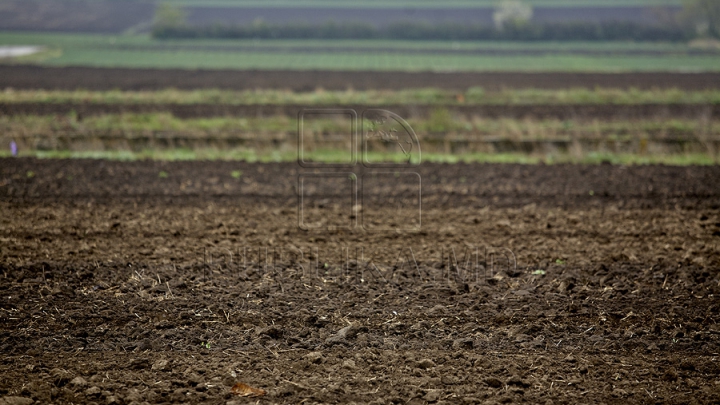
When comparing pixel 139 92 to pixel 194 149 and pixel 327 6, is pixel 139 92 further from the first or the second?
pixel 327 6

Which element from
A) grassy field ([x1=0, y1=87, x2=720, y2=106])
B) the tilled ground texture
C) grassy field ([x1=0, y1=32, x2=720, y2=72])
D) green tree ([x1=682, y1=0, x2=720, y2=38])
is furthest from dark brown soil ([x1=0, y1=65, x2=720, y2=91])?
the tilled ground texture

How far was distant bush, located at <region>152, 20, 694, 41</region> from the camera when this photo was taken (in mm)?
51688

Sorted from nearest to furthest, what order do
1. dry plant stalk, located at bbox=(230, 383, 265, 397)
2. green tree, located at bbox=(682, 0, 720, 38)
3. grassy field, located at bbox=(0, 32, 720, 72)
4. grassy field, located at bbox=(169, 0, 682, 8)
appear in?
dry plant stalk, located at bbox=(230, 383, 265, 397) → green tree, located at bbox=(682, 0, 720, 38) → grassy field, located at bbox=(0, 32, 720, 72) → grassy field, located at bbox=(169, 0, 682, 8)

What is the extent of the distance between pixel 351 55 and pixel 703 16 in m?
21.8

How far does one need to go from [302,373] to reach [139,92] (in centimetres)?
2447

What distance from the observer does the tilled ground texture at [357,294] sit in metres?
5.84

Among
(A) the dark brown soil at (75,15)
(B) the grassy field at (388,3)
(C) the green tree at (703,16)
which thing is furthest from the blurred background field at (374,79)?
(B) the grassy field at (388,3)

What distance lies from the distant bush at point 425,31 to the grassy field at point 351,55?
1309 millimetres

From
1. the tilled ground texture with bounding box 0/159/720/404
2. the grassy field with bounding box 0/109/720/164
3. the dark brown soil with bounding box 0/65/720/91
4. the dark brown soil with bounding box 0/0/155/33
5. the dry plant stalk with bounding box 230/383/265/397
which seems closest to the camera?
the dry plant stalk with bounding box 230/383/265/397

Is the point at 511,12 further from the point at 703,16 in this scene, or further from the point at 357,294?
the point at 357,294

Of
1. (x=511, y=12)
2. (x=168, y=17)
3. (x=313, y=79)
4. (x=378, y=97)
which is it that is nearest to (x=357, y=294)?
(x=378, y=97)

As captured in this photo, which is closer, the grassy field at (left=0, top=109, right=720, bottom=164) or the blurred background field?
the grassy field at (left=0, top=109, right=720, bottom=164)

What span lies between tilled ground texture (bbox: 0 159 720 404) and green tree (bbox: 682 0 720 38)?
24964mm

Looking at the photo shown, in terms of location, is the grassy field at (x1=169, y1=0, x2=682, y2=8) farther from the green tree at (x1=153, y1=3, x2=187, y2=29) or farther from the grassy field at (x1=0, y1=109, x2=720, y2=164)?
the grassy field at (x1=0, y1=109, x2=720, y2=164)
